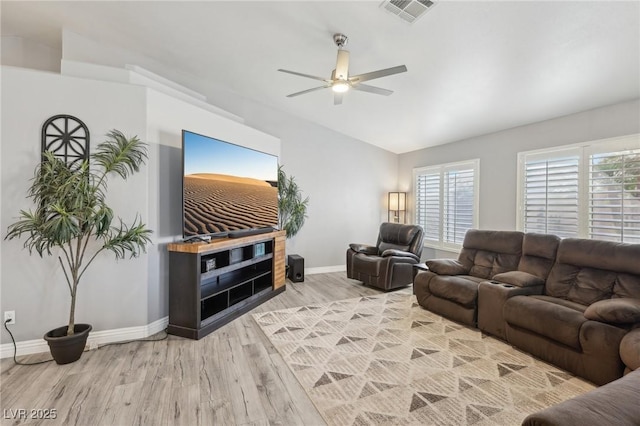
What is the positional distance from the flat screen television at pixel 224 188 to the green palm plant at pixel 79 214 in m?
0.46

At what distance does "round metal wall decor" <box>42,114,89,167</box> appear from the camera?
271 centimetres

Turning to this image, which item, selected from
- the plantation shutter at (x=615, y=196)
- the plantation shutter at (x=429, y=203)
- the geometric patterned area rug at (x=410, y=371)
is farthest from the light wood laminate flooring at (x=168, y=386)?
the plantation shutter at (x=429, y=203)

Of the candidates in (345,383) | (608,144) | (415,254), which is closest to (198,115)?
(345,383)

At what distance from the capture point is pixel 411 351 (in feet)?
9.09

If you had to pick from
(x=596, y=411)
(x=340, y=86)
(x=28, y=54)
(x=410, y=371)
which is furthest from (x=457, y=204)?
(x=28, y=54)

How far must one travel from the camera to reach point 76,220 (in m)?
2.69

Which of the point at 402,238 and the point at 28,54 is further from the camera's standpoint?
the point at 402,238

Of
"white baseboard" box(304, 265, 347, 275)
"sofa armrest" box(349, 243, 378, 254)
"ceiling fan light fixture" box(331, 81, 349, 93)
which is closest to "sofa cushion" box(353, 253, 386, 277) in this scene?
"sofa armrest" box(349, 243, 378, 254)

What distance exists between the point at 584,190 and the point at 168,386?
15.9 feet

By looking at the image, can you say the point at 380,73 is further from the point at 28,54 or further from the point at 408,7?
the point at 28,54

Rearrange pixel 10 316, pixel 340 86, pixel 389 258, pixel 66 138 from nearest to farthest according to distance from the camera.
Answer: pixel 10 316 < pixel 66 138 < pixel 340 86 < pixel 389 258

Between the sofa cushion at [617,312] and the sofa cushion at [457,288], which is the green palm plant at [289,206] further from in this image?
the sofa cushion at [617,312]

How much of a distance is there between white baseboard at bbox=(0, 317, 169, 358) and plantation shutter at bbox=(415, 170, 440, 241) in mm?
4791

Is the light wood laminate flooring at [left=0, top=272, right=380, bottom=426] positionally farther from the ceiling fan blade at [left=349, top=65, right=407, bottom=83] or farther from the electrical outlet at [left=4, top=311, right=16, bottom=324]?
the ceiling fan blade at [left=349, top=65, right=407, bottom=83]
